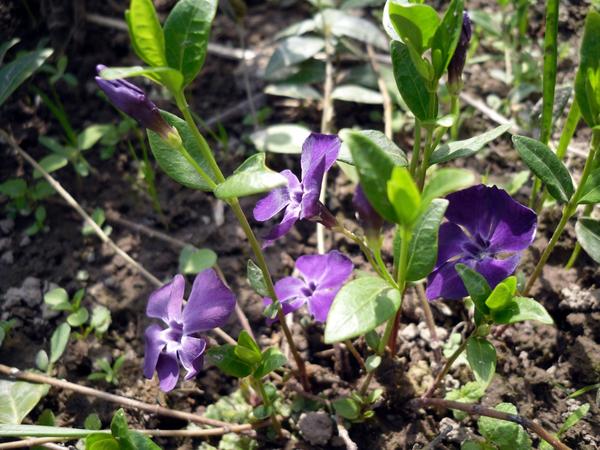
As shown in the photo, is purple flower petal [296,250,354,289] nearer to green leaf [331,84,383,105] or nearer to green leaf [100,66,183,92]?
green leaf [100,66,183,92]

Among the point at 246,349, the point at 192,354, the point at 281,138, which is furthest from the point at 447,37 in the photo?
the point at 281,138

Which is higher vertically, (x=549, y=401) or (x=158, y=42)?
(x=158, y=42)

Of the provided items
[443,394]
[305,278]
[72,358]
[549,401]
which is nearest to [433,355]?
[443,394]

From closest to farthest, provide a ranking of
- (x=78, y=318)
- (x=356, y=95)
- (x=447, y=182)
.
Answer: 1. (x=447, y=182)
2. (x=78, y=318)
3. (x=356, y=95)

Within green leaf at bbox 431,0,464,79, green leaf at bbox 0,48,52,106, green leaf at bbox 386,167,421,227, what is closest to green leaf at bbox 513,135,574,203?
green leaf at bbox 431,0,464,79

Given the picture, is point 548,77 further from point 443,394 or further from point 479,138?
point 443,394

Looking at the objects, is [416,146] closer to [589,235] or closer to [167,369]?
[589,235]
